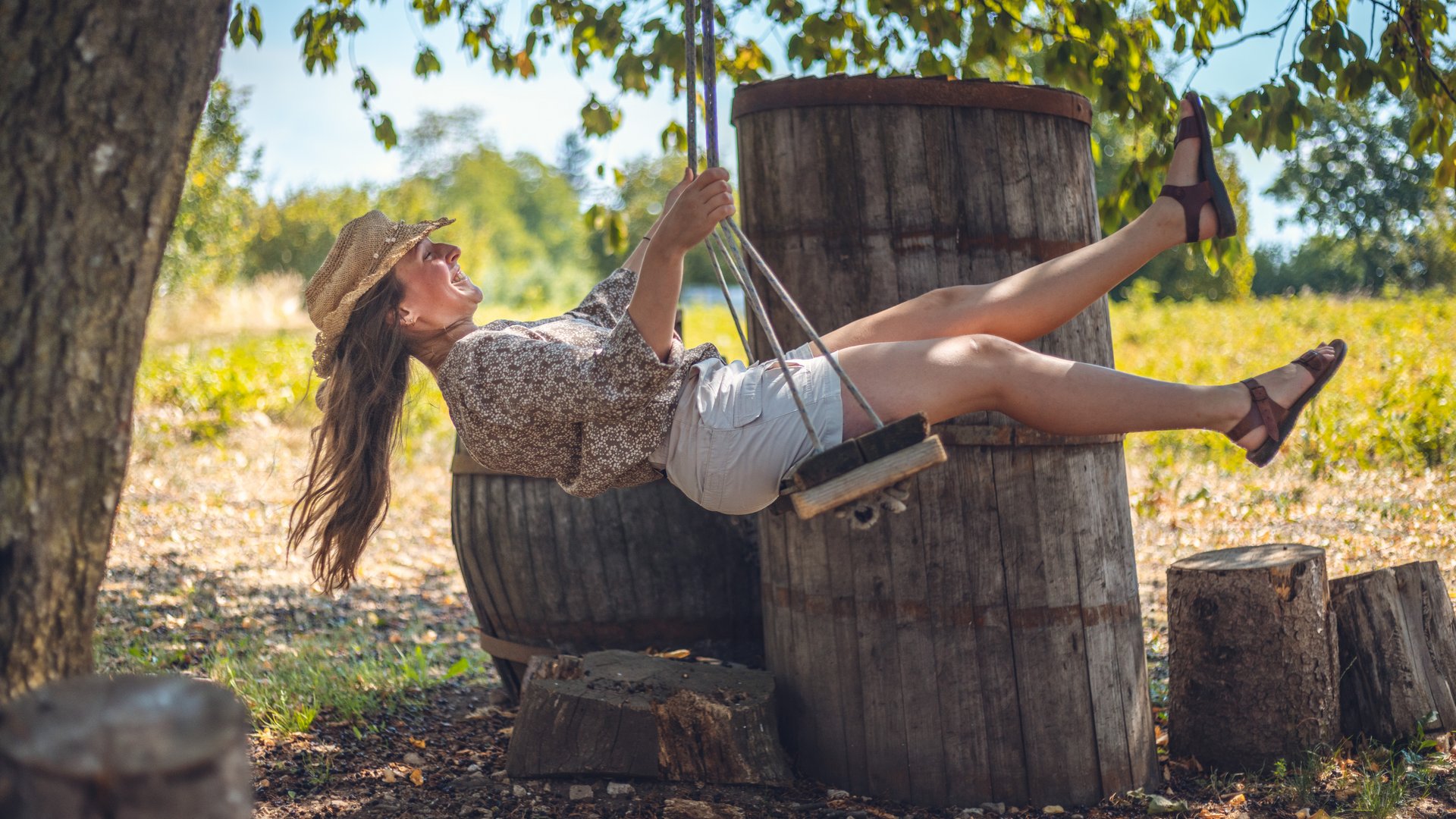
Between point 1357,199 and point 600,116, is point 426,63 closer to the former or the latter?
point 600,116

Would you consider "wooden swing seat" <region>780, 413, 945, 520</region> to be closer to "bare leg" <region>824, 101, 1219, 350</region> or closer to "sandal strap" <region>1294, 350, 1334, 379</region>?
"bare leg" <region>824, 101, 1219, 350</region>

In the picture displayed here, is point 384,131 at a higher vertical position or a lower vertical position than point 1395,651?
higher

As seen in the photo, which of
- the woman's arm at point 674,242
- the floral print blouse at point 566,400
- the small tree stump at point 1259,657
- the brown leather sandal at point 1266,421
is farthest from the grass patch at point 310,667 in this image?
the brown leather sandal at point 1266,421

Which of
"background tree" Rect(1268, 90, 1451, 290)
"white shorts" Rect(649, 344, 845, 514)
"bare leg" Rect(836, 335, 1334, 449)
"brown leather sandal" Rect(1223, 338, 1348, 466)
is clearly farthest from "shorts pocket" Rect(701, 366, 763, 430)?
"background tree" Rect(1268, 90, 1451, 290)

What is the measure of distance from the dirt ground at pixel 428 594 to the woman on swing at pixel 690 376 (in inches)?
26.8

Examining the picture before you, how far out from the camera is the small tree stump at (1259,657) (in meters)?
3.09

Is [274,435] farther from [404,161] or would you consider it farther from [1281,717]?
[404,161]

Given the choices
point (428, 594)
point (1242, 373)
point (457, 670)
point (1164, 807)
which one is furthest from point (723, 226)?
point (1242, 373)

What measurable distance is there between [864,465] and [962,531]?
82cm

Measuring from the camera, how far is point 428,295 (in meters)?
3.14

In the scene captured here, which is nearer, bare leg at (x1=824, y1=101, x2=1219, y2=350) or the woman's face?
bare leg at (x1=824, y1=101, x2=1219, y2=350)

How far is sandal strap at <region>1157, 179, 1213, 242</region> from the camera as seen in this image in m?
2.82

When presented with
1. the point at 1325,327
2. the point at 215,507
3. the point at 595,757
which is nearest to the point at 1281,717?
the point at 595,757

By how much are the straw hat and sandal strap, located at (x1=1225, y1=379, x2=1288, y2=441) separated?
2.09 metres
